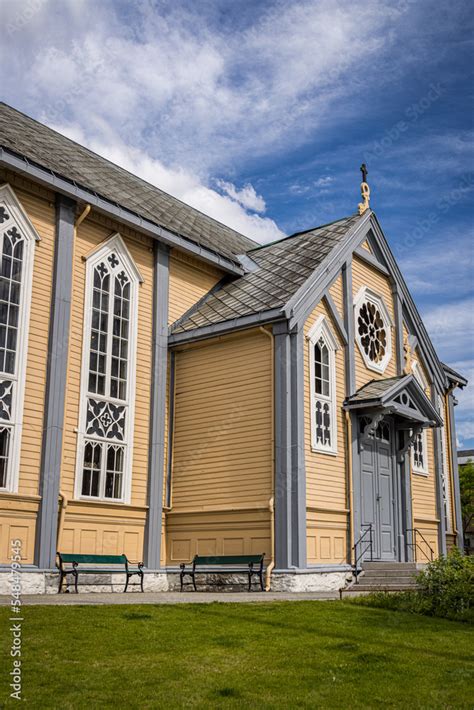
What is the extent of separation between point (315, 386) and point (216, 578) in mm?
4690

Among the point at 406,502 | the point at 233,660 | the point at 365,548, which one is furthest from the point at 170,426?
the point at 233,660

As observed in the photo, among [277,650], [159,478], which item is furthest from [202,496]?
[277,650]

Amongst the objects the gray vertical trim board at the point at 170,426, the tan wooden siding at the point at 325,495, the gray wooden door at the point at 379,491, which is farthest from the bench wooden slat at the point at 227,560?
the gray wooden door at the point at 379,491

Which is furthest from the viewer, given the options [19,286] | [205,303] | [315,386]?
[205,303]

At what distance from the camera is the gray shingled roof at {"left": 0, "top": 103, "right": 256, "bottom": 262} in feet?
50.8

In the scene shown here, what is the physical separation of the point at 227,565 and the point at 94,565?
275cm

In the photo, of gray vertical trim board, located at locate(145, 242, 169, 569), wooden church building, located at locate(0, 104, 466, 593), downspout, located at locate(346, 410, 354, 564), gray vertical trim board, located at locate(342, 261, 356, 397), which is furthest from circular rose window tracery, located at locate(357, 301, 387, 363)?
gray vertical trim board, located at locate(145, 242, 169, 569)

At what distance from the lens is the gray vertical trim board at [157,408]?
53.0 ft

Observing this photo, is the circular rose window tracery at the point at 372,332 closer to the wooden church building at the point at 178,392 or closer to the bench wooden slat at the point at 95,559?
the wooden church building at the point at 178,392

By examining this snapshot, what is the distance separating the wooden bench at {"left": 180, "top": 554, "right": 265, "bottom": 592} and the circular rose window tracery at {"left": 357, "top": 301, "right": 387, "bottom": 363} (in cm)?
664

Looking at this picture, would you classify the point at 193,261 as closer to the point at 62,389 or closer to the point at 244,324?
the point at 244,324

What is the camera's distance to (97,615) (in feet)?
31.6

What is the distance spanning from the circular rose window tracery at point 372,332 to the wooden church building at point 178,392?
78 millimetres

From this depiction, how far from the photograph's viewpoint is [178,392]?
698 inches
